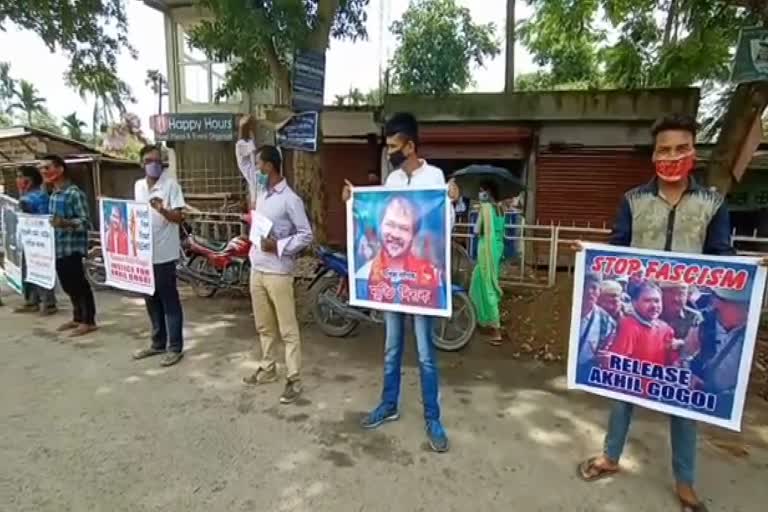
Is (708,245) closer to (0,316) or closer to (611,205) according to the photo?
(0,316)

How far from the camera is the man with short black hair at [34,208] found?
520cm

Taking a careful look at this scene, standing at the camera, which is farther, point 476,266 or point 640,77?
point 640,77

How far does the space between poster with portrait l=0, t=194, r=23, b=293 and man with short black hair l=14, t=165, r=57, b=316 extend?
133 millimetres

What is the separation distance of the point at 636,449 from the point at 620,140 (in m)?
7.61

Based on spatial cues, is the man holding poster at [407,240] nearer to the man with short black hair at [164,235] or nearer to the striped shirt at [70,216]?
the man with short black hair at [164,235]

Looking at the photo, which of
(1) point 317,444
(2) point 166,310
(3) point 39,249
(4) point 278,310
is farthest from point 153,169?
(1) point 317,444

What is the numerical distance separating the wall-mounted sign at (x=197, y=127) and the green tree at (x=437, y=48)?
371 cm

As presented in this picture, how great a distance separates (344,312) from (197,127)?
253 inches

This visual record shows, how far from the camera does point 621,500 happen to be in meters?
2.31

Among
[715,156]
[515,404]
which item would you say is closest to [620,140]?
[715,156]

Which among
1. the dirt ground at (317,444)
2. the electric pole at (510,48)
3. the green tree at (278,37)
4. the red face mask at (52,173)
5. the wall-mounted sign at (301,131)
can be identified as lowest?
the dirt ground at (317,444)

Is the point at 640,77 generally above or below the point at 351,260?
above

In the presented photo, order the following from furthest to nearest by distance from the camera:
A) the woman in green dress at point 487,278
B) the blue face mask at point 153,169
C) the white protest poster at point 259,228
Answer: the woman in green dress at point 487,278 < the blue face mask at point 153,169 < the white protest poster at point 259,228

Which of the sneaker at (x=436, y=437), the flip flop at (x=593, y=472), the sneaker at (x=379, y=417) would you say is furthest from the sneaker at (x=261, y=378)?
the flip flop at (x=593, y=472)
